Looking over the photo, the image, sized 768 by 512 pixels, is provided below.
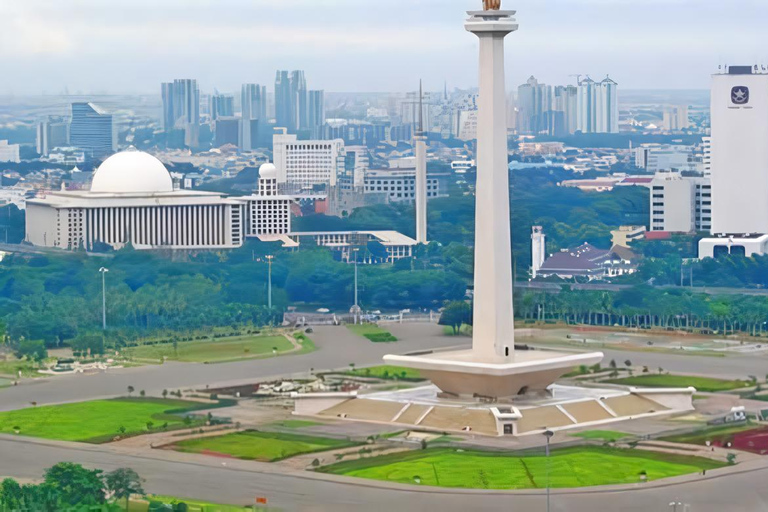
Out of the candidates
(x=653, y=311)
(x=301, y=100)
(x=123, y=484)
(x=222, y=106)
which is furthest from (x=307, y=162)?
(x=123, y=484)

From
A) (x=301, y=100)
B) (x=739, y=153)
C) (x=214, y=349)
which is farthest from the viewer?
(x=301, y=100)

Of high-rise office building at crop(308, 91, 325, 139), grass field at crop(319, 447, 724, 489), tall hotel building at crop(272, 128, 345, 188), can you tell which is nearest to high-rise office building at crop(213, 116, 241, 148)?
high-rise office building at crop(308, 91, 325, 139)

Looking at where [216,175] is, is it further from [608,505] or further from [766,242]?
[608,505]

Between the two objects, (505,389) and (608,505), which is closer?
(608,505)

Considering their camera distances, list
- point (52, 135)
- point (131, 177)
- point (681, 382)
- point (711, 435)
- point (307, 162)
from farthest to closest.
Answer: point (52, 135) → point (307, 162) → point (131, 177) → point (681, 382) → point (711, 435)

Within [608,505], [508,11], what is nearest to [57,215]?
[508,11]

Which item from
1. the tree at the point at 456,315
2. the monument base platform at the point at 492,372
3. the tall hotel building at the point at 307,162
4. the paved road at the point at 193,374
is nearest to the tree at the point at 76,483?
the monument base platform at the point at 492,372

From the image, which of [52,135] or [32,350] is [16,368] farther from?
[52,135]

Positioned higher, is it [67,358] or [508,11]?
[508,11]
